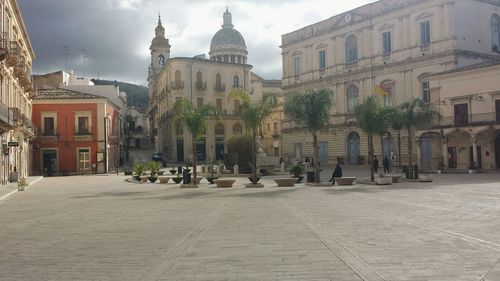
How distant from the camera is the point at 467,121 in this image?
37906 millimetres

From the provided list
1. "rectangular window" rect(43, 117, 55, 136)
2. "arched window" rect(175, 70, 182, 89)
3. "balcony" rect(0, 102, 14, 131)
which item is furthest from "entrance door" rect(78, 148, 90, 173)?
"arched window" rect(175, 70, 182, 89)

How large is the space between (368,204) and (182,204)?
5731 millimetres

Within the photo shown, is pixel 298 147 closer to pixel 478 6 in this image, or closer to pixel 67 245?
pixel 478 6

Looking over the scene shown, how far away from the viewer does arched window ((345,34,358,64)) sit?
171 ft

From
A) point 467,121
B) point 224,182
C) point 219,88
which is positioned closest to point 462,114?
point 467,121

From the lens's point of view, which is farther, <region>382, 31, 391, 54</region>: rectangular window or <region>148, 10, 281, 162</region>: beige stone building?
<region>148, 10, 281, 162</region>: beige stone building

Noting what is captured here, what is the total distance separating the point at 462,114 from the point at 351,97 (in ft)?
49.1

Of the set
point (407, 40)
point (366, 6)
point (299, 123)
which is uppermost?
point (366, 6)

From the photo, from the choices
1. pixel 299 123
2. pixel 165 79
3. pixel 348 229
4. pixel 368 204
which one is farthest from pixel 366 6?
pixel 348 229

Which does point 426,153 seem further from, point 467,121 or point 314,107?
point 314,107

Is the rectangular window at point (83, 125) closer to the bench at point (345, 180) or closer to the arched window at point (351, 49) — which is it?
the arched window at point (351, 49)

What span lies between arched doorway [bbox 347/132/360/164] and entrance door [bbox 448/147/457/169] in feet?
38.5

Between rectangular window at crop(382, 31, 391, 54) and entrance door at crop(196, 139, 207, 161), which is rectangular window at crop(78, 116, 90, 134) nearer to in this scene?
entrance door at crop(196, 139, 207, 161)

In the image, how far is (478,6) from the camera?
45.5 m
